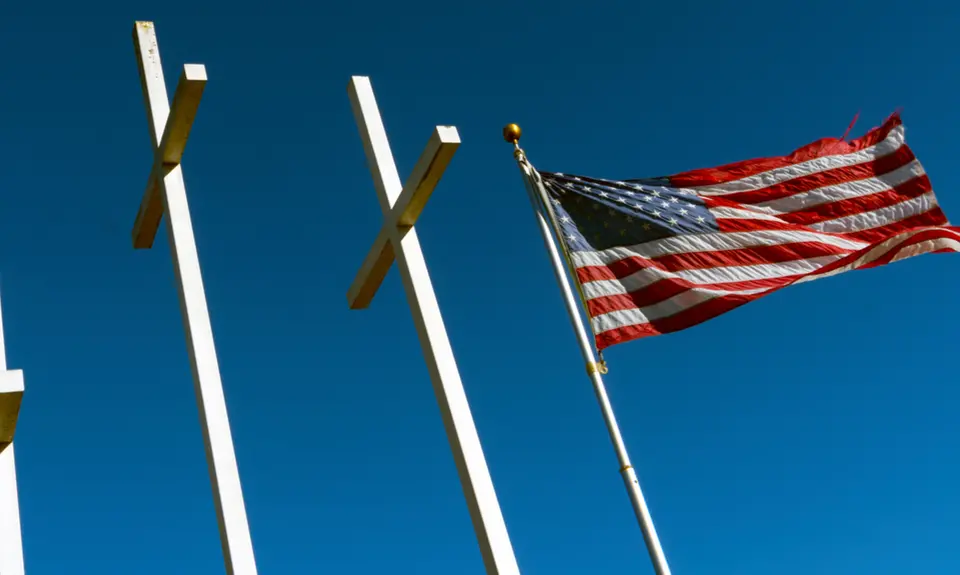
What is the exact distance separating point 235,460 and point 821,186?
8808mm

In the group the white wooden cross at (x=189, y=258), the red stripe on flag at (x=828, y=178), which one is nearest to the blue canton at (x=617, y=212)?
the red stripe on flag at (x=828, y=178)

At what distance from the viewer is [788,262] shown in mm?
10328

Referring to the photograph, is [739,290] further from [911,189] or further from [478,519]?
[478,519]

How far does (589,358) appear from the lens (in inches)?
359

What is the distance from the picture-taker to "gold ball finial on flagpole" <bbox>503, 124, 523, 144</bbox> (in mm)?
10938

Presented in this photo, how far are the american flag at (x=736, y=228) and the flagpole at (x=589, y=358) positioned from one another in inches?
6.3

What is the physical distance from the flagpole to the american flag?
161mm

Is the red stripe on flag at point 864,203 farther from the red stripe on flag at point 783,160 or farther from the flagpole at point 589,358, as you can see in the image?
the flagpole at point 589,358

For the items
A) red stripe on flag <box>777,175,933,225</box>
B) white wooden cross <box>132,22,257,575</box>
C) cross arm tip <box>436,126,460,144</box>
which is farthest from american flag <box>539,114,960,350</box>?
cross arm tip <box>436,126,460,144</box>

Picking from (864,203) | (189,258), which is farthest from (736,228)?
(189,258)

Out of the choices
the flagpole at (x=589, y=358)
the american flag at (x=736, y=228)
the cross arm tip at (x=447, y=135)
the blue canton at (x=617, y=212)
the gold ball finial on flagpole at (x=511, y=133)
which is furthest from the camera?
the gold ball finial on flagpole at (x=511, y=133)

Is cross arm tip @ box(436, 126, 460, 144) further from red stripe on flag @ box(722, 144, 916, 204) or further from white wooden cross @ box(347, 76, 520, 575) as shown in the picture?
red stripe on flag @ box(722, 144, 916, 204)

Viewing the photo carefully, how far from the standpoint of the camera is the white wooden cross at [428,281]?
10.5ft

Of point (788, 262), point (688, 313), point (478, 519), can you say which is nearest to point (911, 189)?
point (788, 262)
